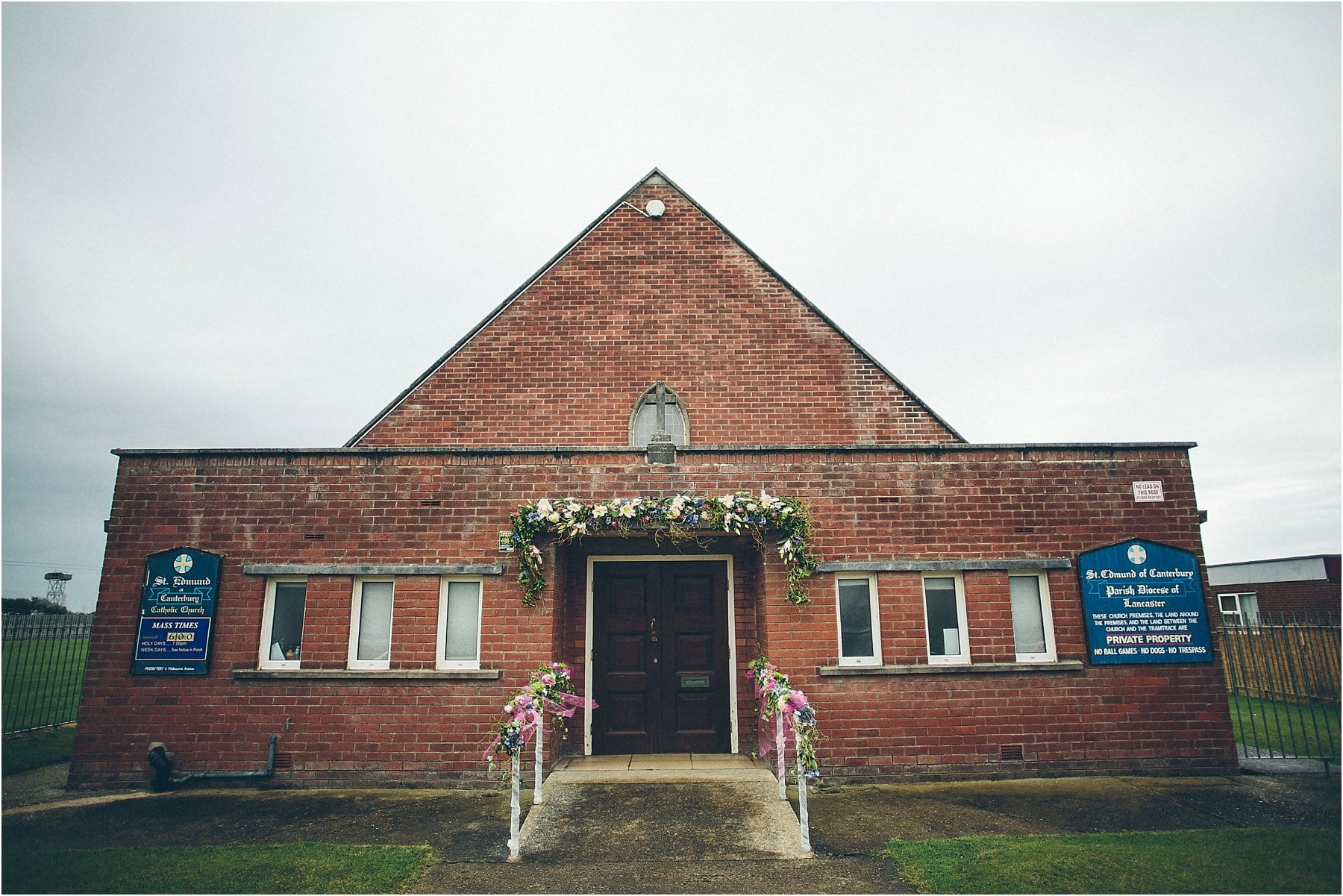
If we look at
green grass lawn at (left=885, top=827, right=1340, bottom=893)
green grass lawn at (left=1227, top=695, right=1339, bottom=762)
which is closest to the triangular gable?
green grass lawn at (left=1227, top=695, right=1339, bottom=762)

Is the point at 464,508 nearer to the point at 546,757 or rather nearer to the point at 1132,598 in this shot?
the point at 546,757

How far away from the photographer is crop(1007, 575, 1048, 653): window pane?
7.80 m

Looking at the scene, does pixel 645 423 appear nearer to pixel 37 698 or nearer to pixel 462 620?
pixel 462 620

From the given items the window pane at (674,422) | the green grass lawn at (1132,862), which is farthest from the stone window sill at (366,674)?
the window pane at (674,422)

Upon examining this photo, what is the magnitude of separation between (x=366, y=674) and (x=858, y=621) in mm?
5435

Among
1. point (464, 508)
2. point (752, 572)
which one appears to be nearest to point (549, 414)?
point (464, 508)

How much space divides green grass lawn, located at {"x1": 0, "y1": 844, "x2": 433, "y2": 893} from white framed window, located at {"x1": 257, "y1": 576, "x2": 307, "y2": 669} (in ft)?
7.76

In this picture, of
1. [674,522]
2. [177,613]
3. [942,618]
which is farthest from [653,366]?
[177,613]

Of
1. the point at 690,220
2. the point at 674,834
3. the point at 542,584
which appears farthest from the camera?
the point at 690,220

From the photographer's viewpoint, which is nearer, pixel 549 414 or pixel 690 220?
pixel 549 414

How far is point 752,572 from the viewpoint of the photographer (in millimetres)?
8477

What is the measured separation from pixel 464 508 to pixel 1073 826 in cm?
661

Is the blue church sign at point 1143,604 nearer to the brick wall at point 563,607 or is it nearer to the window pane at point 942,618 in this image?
the brick wall at point 563,607

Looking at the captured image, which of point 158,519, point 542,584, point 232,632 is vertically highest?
point 158,519
